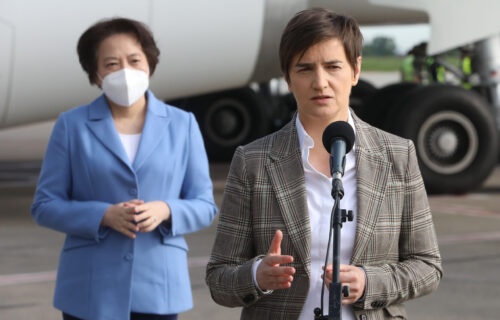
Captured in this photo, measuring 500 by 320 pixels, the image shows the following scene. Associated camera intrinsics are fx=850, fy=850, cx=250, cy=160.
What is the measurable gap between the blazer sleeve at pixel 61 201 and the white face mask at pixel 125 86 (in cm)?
21

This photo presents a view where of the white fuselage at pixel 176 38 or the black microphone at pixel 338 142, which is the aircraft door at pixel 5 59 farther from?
the black microphone at pixel 338 142

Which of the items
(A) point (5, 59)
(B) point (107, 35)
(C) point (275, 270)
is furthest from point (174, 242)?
(A) point (5, 59)

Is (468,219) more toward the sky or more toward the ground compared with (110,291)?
more toward the ground

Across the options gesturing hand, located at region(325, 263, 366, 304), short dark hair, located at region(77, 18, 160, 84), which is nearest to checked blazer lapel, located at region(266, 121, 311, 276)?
gesturing hand, located at region(325, 263, 366, 304)

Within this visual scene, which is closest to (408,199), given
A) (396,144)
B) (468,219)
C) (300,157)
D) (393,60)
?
(396,144)

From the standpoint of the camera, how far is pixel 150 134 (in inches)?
121

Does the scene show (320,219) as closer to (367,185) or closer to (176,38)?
(367,185)

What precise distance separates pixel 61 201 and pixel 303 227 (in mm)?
1268

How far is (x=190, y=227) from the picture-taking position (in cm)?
312

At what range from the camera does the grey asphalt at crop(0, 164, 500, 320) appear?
5156 mm

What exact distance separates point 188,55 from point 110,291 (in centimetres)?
614

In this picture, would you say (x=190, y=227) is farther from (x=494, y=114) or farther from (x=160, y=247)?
(x=494, y=114)

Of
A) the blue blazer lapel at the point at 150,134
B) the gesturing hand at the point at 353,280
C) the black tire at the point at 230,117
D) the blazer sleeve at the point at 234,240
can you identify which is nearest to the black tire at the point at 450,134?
the black tire at the point at 230,117

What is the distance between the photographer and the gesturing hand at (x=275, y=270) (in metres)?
1.86
